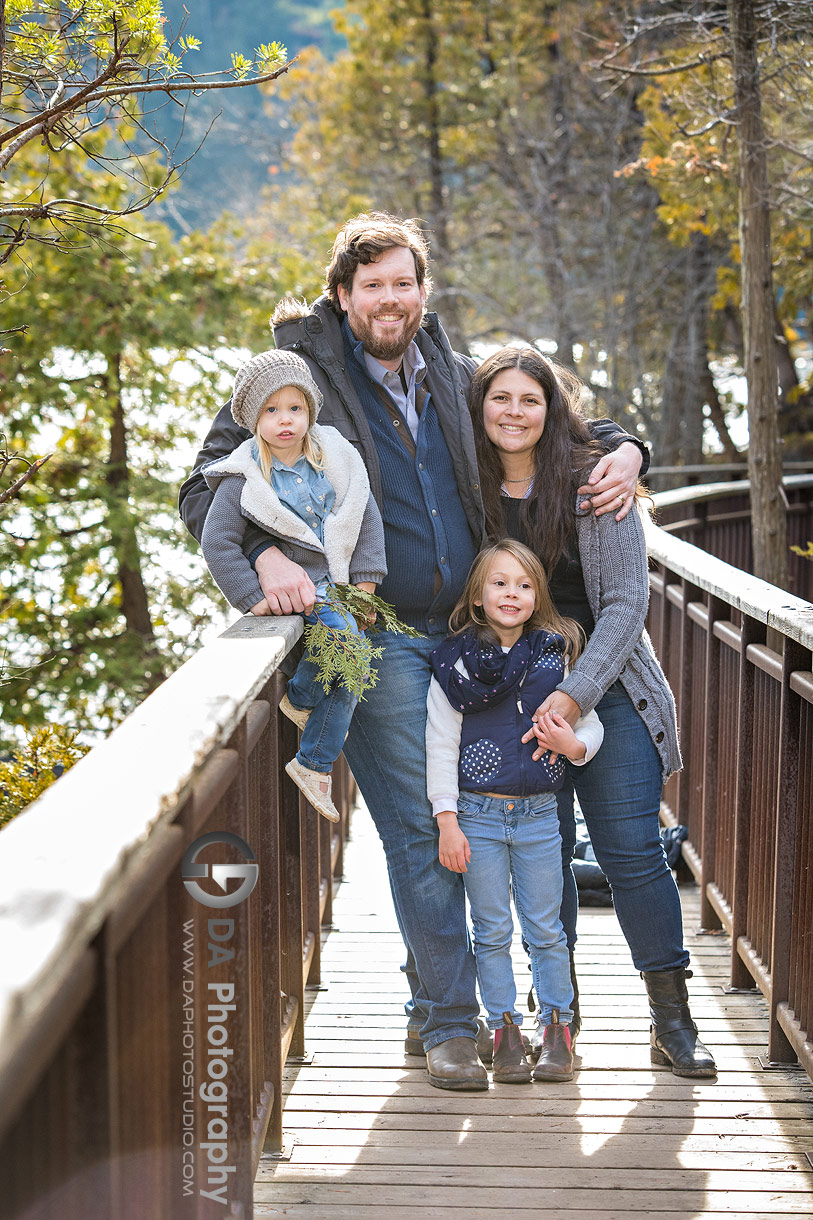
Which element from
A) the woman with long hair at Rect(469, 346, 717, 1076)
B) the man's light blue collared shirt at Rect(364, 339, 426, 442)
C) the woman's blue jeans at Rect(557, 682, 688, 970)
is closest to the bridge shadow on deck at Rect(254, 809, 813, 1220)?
the woman with long hair at Rect(469, 346, 717, 1076)

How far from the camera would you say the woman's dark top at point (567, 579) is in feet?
10.4

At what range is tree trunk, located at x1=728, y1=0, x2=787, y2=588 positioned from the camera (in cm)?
593

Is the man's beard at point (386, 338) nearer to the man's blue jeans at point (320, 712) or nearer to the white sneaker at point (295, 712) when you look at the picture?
the man's blue jeans at point (320, 712)

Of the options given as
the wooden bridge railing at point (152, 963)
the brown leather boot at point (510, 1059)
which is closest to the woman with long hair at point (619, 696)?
the brown leather boot at point (510, 1059)

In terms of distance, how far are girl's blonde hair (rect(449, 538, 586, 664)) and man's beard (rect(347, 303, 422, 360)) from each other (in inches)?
21.3

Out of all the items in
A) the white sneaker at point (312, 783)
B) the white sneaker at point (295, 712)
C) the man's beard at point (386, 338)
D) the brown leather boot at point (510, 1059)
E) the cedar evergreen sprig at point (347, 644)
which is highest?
the man's beard at point (386, 338)

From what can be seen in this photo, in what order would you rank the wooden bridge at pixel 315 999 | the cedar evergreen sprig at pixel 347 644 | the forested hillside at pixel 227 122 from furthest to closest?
the forested hillside at pixel 227 122
the cedar evergreen sprig at pixel 347 644
the wooden bridge at pixel 315 999

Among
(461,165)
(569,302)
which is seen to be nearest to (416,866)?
(569,302)

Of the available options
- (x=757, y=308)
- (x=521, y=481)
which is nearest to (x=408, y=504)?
(x=521, y=481)

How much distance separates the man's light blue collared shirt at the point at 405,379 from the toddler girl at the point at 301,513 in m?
0.25

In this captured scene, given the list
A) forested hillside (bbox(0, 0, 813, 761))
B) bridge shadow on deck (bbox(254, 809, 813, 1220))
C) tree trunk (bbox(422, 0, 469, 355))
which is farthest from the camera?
tree trunk (bbox(422, 0, 469, 355))

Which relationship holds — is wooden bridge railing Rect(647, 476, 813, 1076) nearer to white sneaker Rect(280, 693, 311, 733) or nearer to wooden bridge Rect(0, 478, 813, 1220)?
wooden bridge Rect(0, 478, 813, 1220)

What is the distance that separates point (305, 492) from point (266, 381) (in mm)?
266

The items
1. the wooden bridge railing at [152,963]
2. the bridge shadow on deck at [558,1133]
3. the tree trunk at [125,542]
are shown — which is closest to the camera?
the wooden bridge railing at [152,963]
